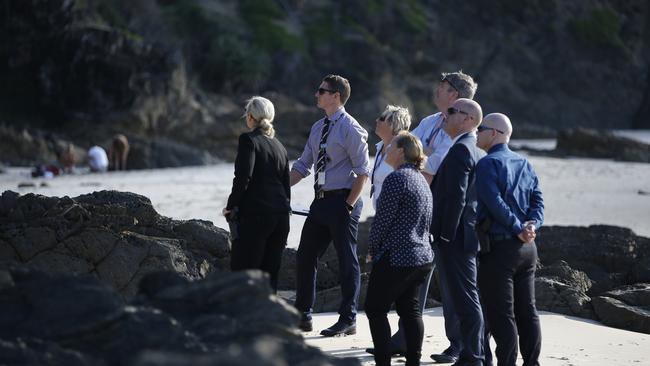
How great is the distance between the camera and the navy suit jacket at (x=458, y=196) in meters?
6.41

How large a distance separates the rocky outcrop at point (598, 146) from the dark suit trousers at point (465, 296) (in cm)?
2545

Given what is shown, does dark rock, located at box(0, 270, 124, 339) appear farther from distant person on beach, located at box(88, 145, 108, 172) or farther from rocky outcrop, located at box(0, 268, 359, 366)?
distant person on beach, located at box(88, 145, 108, 172)

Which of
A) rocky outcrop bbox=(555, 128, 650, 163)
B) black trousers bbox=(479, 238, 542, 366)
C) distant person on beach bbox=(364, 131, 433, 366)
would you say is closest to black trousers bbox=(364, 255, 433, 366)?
distant person on beach bbox=(364, 131, 433, 366)

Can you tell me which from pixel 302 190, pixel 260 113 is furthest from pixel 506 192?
pixel 302 190

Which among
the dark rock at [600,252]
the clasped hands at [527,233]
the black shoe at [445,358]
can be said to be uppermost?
the clasped hands at [527,233]

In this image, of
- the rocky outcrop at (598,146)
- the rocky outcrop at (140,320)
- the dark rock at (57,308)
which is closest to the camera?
the rocky outcrop at (140,320)

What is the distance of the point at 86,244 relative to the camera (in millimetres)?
8242

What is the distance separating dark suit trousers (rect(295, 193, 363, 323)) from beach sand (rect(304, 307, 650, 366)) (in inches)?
9.6

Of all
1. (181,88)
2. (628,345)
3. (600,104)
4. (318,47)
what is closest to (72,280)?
(628,345)

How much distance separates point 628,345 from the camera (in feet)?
25.7

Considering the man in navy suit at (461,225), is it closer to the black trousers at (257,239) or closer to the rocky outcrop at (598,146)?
the black trousers at (257,239)

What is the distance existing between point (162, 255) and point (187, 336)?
4013 millimetres

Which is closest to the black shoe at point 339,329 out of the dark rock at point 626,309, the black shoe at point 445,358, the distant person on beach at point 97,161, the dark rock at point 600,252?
the black shoe at point 445,358

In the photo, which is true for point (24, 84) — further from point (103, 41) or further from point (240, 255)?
point (240, 255)
